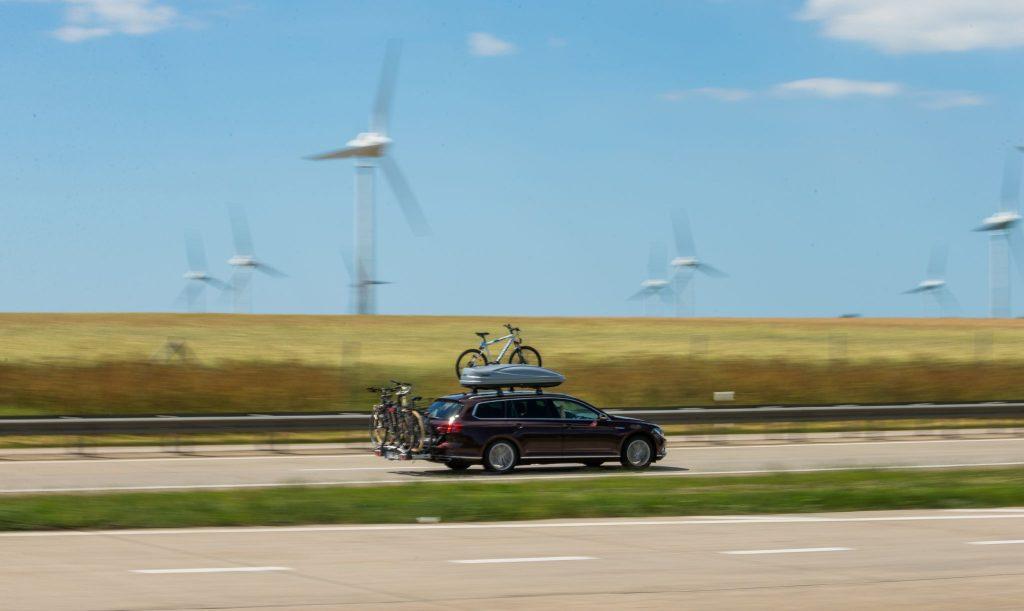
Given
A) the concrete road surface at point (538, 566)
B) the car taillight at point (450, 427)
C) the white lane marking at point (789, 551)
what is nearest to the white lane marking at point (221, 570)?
the concrete road surface at point (538, 566)

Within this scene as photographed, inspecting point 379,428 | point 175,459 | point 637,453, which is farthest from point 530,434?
point 175,459

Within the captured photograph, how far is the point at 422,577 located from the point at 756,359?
36.6 metres

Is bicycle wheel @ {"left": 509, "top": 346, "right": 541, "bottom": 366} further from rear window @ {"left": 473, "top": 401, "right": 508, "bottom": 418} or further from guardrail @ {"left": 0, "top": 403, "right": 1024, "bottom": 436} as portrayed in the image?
rear window @ {"left": 473, "top": 401, "right": 508, "bottom": 418}

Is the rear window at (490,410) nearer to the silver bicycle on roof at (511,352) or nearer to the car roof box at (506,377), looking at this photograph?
the car roof box at (506,377)

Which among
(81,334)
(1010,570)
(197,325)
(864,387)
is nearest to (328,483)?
(1010,570)

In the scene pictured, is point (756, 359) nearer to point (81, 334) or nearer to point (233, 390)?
point (233, 390)

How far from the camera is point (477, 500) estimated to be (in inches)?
667

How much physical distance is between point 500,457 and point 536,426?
0.85 meters

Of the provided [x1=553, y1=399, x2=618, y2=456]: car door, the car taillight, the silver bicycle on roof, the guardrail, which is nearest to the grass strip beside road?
the car taillight

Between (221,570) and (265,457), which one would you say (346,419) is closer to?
(265,457)

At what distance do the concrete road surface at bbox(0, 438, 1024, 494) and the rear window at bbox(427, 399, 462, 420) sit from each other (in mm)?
958

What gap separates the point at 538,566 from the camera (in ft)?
38.3

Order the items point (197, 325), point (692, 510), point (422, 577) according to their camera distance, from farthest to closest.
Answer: point (197, 325)
point (692, 510)
point (422, 577)

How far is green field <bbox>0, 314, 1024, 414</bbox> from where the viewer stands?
34.6 meters
